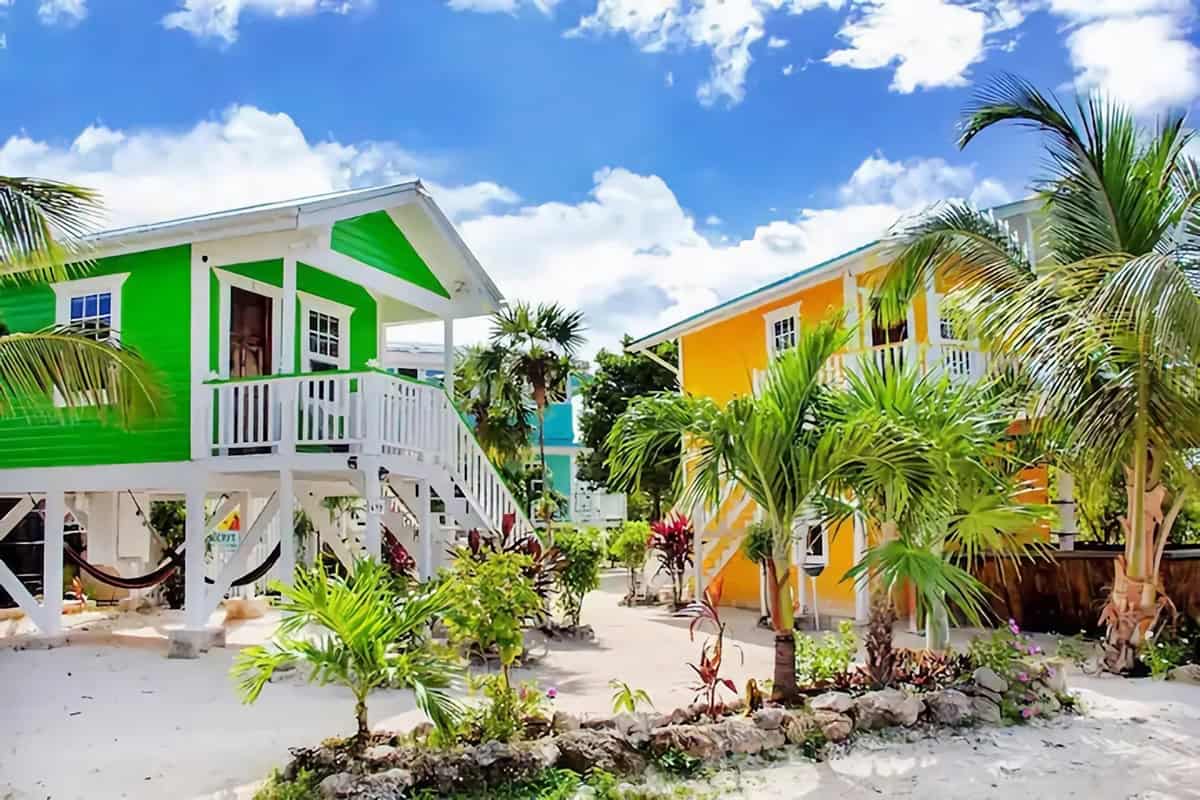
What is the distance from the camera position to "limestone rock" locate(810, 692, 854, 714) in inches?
262

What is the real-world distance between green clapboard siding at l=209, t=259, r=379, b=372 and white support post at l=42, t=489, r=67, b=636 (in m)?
2.93

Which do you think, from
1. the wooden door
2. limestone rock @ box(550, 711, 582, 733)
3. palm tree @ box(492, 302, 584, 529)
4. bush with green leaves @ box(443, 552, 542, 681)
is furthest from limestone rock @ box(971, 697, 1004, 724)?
palm tree @ box(492, 302, 584, 529)

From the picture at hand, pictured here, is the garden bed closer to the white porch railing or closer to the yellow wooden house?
the yellow wooden house

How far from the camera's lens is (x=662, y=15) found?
948 centimetres

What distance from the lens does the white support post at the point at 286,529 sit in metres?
10.1

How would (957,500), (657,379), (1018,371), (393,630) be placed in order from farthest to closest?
(657,379) → (1018,371) → (957,500) → (393,630)

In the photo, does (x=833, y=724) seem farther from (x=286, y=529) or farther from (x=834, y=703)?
(x=286, y=529)

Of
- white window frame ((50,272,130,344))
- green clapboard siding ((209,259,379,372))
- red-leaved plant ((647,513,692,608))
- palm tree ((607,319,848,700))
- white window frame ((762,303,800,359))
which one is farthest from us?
red-leaved plant ((647,513,692,608))

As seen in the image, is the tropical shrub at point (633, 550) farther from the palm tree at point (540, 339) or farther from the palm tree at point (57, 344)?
the palm tree at point (57, 344)

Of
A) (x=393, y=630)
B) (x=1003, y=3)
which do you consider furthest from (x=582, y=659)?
(x=1003, y=3)

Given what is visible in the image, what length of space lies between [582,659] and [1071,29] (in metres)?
7.98

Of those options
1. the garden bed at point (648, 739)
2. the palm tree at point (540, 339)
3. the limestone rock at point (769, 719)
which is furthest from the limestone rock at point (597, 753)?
the palm tree at point (540, 339)

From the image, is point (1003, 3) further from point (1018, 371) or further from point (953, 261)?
point (1018, 371)

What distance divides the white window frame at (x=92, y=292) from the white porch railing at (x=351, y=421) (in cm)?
178
